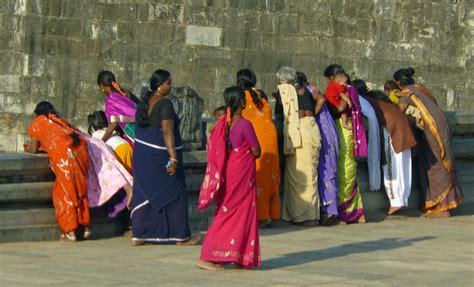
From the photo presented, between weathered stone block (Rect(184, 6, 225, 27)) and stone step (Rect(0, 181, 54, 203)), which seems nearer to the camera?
stone step (Rect(0, 181, 54, 203))

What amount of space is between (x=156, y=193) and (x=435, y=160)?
3.47 m

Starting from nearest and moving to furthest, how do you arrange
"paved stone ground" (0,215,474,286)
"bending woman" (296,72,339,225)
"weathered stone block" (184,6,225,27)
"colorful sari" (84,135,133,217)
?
"paved stone ground" (0,215,474,286), "colorful sari" (84,135,133,217), "bending woman" (296,72,339,225), "weathered stone block" (184,6,225,27)

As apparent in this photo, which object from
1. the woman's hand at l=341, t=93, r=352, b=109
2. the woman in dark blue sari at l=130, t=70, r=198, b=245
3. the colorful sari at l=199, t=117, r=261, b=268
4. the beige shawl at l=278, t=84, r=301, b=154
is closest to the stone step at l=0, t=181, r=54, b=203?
the woman in dark blue sari at l=130, t=70, r=198, b=245

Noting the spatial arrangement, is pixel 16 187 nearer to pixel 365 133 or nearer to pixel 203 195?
pixel 203 195

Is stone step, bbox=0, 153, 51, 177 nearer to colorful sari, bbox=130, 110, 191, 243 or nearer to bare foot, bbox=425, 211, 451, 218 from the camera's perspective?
colorful sari, bbox=130, 110, 191, 243

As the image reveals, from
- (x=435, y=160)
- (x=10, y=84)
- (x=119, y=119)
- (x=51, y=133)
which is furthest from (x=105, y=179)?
(x=10, y=84)

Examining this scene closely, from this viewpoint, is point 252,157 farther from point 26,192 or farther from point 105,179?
point 26,192

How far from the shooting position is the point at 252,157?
994cm

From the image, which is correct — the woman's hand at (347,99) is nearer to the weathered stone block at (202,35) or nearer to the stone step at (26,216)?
the stone step at (26,216)

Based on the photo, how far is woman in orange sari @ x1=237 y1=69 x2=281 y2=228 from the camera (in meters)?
12.0

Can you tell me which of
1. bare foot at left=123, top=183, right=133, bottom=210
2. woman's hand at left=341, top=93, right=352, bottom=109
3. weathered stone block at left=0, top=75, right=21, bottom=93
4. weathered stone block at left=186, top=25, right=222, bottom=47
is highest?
weathered stone block at left=186, top=25, right=222, bottom=47

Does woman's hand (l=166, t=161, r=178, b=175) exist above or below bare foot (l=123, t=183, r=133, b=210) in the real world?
above

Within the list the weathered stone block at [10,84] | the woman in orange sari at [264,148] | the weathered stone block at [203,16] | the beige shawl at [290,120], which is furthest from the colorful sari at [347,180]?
the weathered stone block at [10,84]

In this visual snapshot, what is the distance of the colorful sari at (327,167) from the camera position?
489 inches
